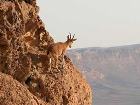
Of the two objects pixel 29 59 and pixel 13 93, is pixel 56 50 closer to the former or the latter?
pixel 29 59

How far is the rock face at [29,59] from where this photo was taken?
13.7m

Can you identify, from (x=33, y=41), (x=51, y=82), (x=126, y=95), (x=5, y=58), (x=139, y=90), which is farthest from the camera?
(x=139, y=90)

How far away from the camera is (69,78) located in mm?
15891

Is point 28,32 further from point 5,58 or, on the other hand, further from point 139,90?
point 139,90

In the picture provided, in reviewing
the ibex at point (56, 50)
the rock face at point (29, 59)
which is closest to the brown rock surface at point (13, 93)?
the rock face at point (29, 59)

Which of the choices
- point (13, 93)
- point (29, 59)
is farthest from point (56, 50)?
point (13, 93)

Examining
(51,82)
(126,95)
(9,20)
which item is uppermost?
(9,20)

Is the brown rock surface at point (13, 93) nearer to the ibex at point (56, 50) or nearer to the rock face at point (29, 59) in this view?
the rock face at point (29, 59)

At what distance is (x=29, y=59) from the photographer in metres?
14.4

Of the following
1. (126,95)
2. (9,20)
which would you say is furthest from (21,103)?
(126,95)

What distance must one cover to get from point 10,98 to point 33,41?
407 cm

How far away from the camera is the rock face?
540 inches

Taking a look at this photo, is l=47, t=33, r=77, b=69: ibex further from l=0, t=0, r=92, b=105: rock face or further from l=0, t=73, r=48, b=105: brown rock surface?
l=0, t=73, r=48, b=105: brown rock surface

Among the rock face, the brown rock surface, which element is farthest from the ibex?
the brown rock surface
